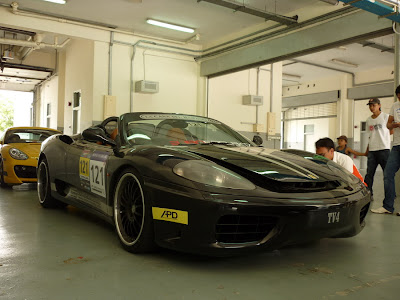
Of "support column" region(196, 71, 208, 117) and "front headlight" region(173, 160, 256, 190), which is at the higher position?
"support column" region(196, 71, 208, 117)

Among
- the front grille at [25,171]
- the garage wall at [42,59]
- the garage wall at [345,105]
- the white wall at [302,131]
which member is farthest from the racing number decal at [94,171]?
the white wall at [302,131]

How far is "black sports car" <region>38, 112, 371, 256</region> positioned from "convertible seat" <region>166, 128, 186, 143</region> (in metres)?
0.02

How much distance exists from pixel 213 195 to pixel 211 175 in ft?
0.51

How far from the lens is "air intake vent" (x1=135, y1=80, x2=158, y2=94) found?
9.27 m

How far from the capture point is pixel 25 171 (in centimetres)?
556

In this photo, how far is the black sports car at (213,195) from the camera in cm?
197

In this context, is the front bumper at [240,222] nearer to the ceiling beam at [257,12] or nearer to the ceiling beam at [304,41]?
the ceiling beam at [304,41]

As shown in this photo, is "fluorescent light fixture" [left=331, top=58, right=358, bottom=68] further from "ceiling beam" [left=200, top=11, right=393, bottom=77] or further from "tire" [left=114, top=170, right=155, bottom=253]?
"tire" [left=114, top=170, right=155, bottom=253]

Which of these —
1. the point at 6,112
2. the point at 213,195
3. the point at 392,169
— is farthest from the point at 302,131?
the point at 6,112

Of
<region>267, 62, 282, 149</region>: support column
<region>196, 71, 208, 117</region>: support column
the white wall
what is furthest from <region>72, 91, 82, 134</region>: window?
the white wall

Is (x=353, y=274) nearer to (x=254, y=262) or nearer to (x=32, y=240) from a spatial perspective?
(x=254, y=262)

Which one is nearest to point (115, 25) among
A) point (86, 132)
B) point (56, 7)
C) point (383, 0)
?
point (56, 7)

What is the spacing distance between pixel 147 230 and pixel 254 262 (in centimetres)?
65

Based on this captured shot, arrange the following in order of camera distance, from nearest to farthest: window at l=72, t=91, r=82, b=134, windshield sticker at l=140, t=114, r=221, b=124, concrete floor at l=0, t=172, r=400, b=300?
concrete floor at l=0, t=172, r=400, b=300 < windshield sticker at l=140, t=114, r=221, b=124 < window at l=72, t=91, r=82, b=134
